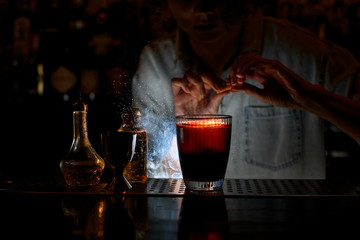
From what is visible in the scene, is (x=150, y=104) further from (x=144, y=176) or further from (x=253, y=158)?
(x=253, y=158)

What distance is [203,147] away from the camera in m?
0.83

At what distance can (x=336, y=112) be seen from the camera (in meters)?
1.18

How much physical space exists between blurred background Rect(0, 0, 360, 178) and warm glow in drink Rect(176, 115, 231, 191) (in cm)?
138

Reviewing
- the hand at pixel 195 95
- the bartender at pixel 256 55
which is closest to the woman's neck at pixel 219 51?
the bartender at pixel 256 55

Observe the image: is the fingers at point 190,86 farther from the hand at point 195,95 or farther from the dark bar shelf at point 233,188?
the dark bar shelf at point 233,188

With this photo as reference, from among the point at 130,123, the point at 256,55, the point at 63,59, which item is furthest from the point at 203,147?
the point at 63,59

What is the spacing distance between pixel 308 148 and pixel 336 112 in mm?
598

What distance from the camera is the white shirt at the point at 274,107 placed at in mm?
1632

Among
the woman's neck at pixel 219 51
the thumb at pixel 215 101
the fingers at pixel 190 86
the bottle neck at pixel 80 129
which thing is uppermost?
the woman's neck at pixel 219 51

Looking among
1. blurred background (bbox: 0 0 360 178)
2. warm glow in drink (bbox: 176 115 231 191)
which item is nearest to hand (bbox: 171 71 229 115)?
warm glow in drink (bbox: 176 115 231 191)

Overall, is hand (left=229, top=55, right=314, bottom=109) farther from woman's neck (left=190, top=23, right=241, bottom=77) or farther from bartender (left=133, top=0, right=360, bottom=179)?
woman's neck (left=190, top=23, right=241, bottom=77)

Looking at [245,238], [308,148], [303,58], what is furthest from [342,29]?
[245,238]

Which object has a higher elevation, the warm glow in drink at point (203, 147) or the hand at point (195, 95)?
the hand at point (195, 95)

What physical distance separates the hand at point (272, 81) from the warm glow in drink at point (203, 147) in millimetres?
312
